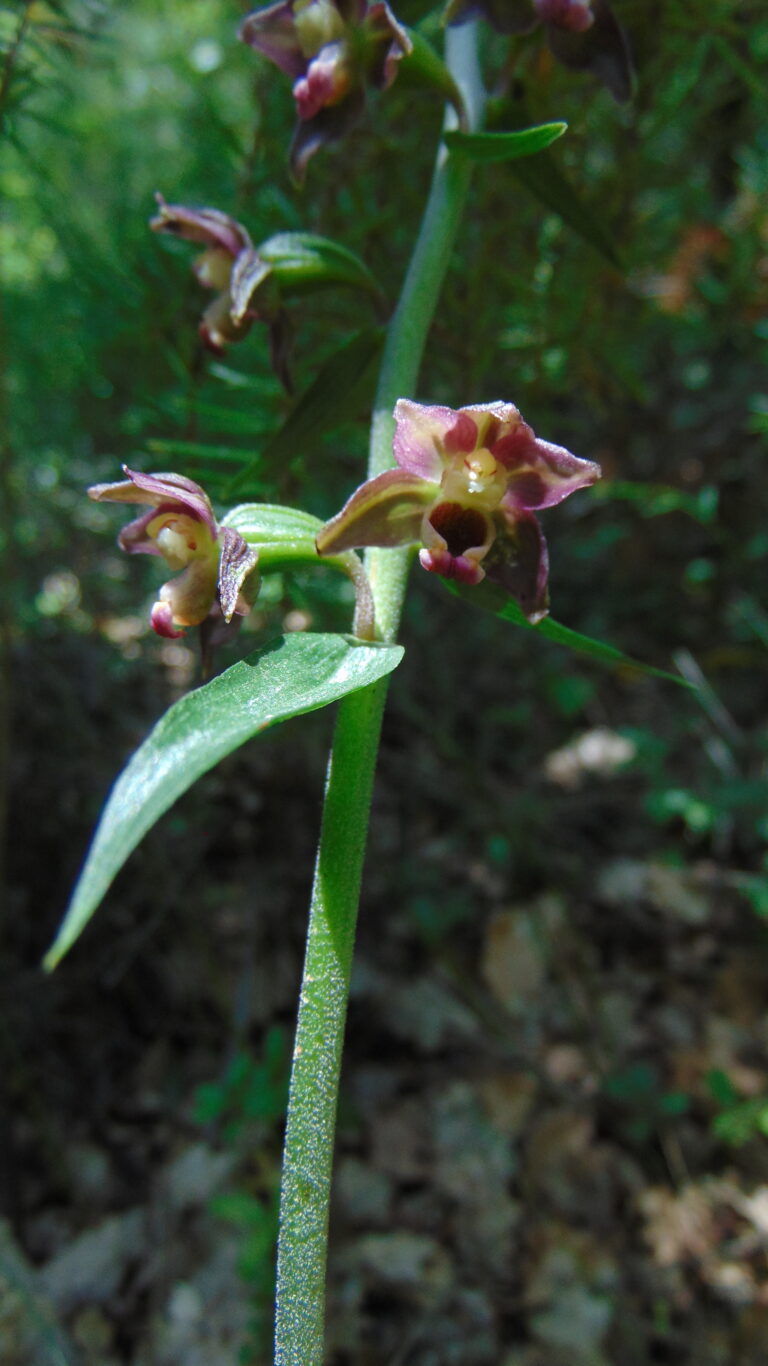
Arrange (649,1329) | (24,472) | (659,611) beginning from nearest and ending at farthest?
1. (649,1329)
2. (24,472)
3. (659,611)

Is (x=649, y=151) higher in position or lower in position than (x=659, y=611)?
higher

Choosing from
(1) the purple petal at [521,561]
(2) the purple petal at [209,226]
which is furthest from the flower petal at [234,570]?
(2) the purple petal at [209,226]

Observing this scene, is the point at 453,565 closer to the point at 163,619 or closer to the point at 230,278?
the point at 163,619

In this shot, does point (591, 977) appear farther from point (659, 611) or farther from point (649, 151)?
point (649, 151)

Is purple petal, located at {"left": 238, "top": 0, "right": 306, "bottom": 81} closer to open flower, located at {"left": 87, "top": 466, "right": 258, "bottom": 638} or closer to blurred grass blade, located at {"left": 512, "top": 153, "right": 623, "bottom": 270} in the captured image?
blurred grass blade, located at {"left": 512, "top": 153, "right": 623, "bottom": 270}

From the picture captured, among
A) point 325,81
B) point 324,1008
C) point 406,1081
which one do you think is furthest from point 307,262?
point 406,1081

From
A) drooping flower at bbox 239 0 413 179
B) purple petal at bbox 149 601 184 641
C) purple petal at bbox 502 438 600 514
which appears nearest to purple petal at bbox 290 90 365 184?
drooping flower at bbox 239 0 413 179

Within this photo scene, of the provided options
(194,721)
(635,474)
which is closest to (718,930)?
(635,474)
